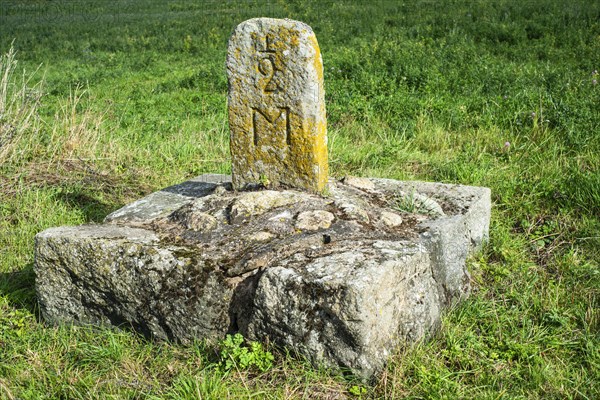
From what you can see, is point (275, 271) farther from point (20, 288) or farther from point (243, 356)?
point (20, 288)

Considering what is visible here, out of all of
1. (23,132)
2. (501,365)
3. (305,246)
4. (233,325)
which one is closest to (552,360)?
(501,365)

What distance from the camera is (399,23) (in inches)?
551

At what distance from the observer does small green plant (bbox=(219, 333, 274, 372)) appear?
9.89 ft

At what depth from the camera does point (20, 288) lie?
4230 mm

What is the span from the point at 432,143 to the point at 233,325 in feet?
12.6

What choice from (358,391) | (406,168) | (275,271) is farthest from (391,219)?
(406,168)

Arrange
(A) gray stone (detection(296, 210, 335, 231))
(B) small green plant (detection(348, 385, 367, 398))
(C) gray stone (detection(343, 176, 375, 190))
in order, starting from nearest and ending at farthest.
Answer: (B) small green plant (detection(348, 385, 367, 398)), (A) gray stone (detection(296, 210, 335, 231)), (C) gray stone (detection(343, 176, 375, 190))

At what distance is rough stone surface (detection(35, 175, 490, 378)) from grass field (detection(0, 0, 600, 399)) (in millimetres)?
139

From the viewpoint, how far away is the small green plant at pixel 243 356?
3016mm

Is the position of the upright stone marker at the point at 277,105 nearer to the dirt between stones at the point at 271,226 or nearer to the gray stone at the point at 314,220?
Answer: the dirt between stones at the point at 271,226

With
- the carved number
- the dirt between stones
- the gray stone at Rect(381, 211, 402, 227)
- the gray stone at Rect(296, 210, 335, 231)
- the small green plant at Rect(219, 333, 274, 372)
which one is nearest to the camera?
the small green plant at Rect(219, 333, 274, 372)

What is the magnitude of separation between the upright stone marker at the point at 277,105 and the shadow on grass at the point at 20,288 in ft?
5.19

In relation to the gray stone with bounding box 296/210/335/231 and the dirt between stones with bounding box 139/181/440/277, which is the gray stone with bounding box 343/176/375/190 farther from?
the gray stone with bounding box 296/210/335/231

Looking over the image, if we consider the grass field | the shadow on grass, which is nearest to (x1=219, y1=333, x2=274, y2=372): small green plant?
the grass field
